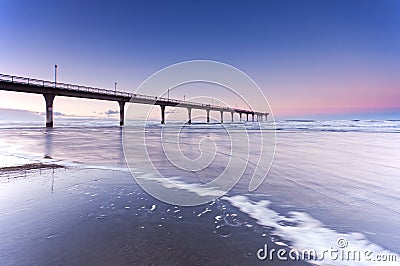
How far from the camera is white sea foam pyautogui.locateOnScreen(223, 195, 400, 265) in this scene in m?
2.70

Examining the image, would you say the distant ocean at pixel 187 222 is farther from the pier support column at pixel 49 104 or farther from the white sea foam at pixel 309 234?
the pier support column at pixel 49 104

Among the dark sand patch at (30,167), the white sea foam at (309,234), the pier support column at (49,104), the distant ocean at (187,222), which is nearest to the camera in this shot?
the distant ocean at (187,222)

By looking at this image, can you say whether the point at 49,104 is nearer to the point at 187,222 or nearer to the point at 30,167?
the point at 30,167

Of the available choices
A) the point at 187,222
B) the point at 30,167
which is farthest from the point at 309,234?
the point at 30,167

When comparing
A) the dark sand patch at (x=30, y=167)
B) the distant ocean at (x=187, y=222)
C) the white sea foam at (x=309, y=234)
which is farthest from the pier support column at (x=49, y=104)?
the white sea foam at (x=309, y=234)

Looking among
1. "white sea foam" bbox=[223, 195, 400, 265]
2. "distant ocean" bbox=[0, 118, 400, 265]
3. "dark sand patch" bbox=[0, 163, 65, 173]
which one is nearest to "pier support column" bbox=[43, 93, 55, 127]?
"dark sand patch" bbox=[0, 163, 65, 173]

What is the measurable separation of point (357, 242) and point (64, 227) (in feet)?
11.3

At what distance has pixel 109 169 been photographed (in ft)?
22.5

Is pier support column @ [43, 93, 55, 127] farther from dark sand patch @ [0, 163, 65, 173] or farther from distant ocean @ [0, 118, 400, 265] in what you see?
distant ocean @ [0, 118, 400, 265]

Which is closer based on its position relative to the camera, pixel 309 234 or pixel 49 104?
pixel 309 234

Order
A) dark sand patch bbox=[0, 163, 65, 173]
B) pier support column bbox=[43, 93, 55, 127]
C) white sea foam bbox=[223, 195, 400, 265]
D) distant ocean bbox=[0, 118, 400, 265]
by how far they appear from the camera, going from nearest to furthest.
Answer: distant ocean bbox=[0, 118, 400, 265]
white sea foam bbox=[223, 195, 400, 265]
dark sand patch bbox=[0, 163, 65, 173]
pier support column bbox=[43, 93, 55, 127]

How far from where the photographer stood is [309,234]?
304 cm

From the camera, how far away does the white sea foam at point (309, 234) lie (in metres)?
2.70

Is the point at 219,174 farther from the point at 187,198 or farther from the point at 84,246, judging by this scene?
the point at 84,246
